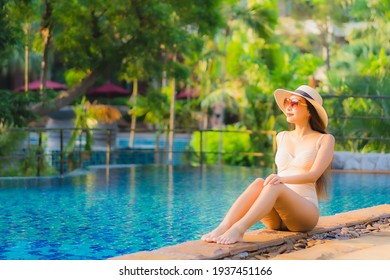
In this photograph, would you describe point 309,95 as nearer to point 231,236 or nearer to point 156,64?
point 231,236

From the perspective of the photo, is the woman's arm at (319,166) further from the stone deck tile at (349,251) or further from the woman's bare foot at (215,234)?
the woman's bare foot at (215,234)

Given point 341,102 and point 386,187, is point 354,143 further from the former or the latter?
point 386,187

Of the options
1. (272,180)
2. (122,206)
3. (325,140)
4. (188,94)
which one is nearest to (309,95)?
(325,140)

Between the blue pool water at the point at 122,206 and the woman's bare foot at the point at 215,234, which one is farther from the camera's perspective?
the blue pool water at the point at 122,206

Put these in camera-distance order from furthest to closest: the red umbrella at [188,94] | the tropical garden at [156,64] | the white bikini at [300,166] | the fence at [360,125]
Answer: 1. the red umbrella at [188,94]
2. the fence at [360,125]
3. the tropical garden at [156,64]
4. the white bikini at [300,166]

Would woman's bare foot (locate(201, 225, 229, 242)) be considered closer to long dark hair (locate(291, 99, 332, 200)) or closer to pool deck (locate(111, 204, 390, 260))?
pool deck (locate(111, 204, 390, 260))

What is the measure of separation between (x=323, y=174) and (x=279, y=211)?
0.62 meters

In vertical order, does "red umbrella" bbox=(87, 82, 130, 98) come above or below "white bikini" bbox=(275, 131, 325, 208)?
above

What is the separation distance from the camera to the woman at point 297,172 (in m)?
6.16

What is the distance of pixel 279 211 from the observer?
649 cm

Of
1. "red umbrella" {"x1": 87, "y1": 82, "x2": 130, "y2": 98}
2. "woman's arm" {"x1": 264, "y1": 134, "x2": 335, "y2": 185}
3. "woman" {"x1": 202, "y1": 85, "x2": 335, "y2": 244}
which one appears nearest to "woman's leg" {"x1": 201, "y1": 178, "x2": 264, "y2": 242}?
"woman" {"x1": 202, "y1": 85, "x2": 335, "y2": 244}

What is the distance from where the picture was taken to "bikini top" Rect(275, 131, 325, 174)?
6.66 m

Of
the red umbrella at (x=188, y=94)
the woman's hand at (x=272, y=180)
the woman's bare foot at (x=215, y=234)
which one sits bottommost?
the woman's bare foot at (x=215, y=234)

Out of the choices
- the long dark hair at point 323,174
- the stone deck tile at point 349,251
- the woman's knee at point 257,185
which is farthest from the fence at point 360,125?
the woman's knee at point 257,185
